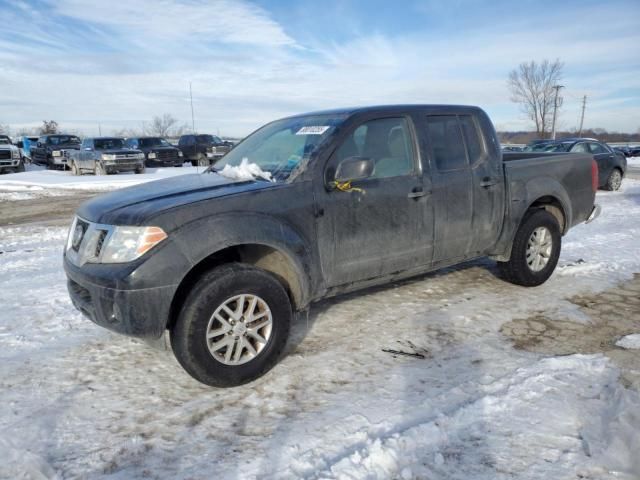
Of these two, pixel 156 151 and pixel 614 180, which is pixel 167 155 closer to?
pixel 156 151

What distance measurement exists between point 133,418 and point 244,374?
719mm

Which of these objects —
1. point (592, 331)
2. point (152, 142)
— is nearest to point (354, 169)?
point (592, 331)

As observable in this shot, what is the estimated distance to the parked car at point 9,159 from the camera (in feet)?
71.5

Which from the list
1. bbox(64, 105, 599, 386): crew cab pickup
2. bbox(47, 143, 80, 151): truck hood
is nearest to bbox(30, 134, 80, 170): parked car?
bbox(47, 143, 80, 151): truck hood

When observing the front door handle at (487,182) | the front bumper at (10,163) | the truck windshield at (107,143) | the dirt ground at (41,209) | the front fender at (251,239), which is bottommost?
the dirt ground at (41,209)

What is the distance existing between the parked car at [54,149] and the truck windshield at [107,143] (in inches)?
183

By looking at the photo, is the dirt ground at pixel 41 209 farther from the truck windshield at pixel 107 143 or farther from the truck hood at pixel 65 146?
the truck hood at pixel 65 146

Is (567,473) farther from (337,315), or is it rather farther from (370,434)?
(337,315)

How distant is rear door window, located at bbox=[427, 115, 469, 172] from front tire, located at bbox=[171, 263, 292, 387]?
1980mm

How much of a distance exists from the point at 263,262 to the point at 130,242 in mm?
974

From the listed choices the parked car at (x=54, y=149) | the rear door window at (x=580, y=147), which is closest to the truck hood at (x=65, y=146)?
the parked car at (x=54, y=149)

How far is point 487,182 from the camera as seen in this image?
4.62 m

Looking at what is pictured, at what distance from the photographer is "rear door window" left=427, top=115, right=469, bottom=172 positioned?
171 inches

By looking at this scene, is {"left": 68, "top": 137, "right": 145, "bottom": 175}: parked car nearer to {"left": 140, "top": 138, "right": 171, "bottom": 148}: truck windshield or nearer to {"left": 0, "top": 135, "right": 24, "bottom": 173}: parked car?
{"left": 140, "top": 138, "right": 171, "bottom": 148}: truck windshield
